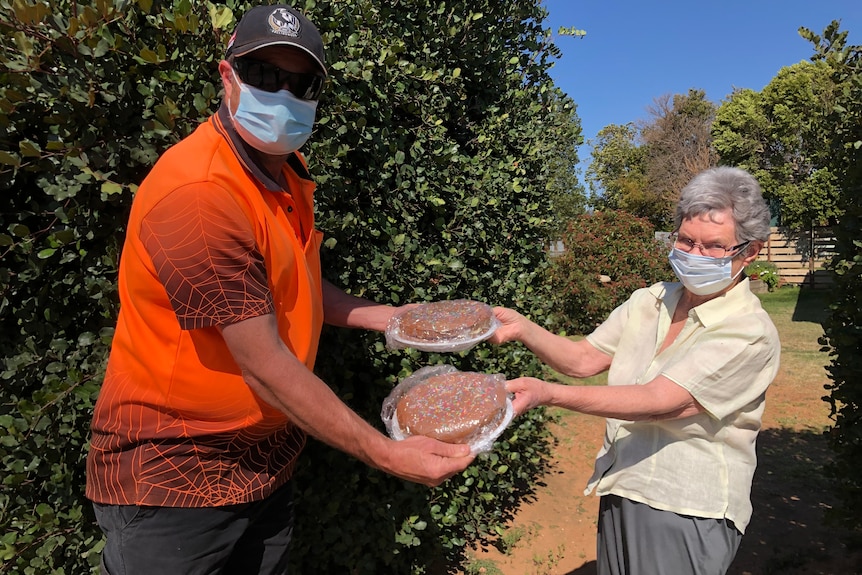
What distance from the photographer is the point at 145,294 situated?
1.45 metres

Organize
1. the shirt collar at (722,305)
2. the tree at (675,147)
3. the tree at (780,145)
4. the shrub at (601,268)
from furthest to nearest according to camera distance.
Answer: the tree at (675,147)
the tree at (780,145)
the shrub at (601,268)
the shirt collar at (722,305)

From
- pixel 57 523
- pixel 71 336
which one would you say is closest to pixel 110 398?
pixel 71 336

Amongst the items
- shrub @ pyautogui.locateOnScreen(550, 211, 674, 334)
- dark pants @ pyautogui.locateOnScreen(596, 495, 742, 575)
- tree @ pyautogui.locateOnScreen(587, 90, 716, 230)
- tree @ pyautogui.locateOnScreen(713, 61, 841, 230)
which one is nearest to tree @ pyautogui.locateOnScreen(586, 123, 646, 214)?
tree @ pyautogui.locateOnScreen(587, 90, 716, 230)

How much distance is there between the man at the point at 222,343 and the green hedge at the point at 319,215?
44cm

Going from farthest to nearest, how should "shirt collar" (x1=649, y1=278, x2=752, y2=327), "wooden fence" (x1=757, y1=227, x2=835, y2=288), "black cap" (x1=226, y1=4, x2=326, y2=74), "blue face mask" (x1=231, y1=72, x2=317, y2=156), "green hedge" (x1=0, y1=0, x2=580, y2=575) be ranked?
1. "wooden fence" (x1=757, y1=227, x2=835, y2=288)
2. "shirt collar" (x1=649, y1=278, x2=752, y2=327)
3. "green hedge" (x1=0, y1=0, x2=580, y2=575)
4. "blue face mask" (x1=231, y1=72, x2=317, y2=156)
5. "black cap" (x1=226, y1=4, x2=326, y2=74)

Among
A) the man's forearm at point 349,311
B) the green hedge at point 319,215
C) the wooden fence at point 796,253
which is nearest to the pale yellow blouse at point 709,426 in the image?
the man's forearm at point 349,311

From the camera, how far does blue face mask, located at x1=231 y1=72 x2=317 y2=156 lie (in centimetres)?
162

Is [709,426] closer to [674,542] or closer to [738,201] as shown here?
[674,542]

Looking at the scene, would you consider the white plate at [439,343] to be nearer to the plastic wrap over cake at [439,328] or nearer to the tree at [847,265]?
the plastic wrap over cake at [439,328]

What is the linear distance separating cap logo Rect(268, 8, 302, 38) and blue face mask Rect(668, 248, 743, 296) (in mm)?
1643

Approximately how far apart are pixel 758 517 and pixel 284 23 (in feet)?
16.5

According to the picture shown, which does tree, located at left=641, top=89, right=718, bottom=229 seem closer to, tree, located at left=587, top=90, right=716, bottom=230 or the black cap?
tree, located at left=587, top=90, right=716, bottom=230

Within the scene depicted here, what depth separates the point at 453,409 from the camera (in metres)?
Result: 2.08

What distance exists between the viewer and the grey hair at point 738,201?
208 cm
